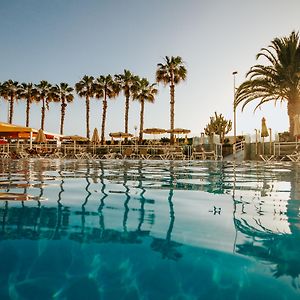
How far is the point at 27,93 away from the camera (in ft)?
132

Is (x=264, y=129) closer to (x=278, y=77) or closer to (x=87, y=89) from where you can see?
(x=278, y=77)

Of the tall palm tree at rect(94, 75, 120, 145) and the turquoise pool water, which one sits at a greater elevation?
the tall palm tree at rect(94, 75, 120, 145)

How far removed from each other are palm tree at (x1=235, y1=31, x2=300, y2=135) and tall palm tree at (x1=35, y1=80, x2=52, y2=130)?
92.7 ft

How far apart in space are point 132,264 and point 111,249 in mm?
→ 220

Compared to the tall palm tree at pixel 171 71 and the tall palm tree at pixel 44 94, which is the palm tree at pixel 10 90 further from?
the tall palm tree at pixel 171 71

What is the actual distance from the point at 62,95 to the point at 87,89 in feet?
16.1

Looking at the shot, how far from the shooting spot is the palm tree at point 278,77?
17.6 m

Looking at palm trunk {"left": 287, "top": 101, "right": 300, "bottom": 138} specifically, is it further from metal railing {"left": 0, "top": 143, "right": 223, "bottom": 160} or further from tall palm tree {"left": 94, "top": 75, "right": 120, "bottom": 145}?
tall palm tree {"left": 94, "top": 75, "right": 120, "bottom": 145}

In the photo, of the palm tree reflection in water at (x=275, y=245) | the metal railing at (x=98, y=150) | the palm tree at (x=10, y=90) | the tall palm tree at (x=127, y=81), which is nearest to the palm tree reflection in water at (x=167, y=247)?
the palm tree reflection in water at (x=275, y=245)

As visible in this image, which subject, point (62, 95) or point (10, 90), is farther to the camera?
point (10, 90)

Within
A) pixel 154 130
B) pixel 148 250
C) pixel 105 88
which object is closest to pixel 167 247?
pixel 148 250

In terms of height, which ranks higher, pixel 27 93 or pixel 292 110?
pixel 27 93

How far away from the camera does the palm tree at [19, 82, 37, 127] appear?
39.8m

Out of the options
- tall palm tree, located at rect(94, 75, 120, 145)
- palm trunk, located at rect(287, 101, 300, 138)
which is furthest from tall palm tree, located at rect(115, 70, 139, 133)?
palm trunk, located at rect(287, 101, 300, 138)
